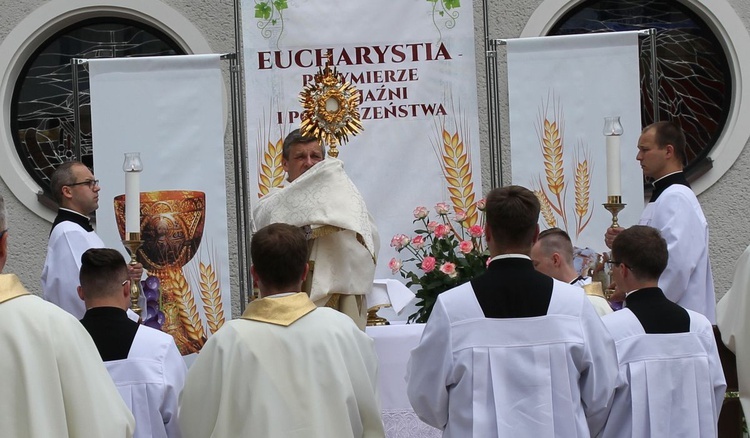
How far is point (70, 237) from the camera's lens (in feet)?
21.2

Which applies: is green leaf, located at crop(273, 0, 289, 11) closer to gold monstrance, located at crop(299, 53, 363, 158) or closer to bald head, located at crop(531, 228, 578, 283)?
gold monstrance, located at crop(299, 53, 363, 158)

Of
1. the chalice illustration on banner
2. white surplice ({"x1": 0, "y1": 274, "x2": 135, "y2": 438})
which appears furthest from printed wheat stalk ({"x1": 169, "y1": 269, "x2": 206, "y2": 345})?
white surplice ({"x1": 0, "y1": 274, "x2": 135, "y2": 438})

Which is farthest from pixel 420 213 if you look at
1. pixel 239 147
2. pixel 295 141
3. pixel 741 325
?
pixel 741 325

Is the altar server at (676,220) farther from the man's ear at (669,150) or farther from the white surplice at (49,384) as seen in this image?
the white surplice at (49,384)

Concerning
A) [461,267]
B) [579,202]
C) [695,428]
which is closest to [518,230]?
[695,428]

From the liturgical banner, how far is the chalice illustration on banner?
415 mm

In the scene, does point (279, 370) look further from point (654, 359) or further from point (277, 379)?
point (654, 359)

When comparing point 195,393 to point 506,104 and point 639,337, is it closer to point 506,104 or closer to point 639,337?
point 639,337

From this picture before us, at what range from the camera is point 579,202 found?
7.08 metres

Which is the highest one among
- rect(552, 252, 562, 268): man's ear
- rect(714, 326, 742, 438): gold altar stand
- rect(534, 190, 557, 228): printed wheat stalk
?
rect(534, 190, 557, 228): printed wheat stalk

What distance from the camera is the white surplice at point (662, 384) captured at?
4531mm

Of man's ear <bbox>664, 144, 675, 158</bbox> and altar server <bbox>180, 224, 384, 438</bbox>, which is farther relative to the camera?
man's ear <bbox>664, 144, 675, 158</bbox>

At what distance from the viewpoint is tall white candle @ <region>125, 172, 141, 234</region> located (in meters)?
5.55

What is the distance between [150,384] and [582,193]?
340cm
